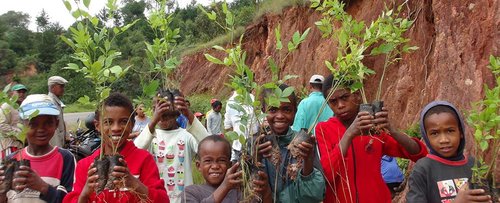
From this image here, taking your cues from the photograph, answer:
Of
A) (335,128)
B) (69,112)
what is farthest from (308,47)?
(69,112)

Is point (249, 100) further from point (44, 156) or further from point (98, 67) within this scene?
point (44, 156)

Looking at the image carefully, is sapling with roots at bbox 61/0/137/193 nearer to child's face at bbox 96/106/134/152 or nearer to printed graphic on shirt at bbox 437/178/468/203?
child's face at bbox 96/106/134/152

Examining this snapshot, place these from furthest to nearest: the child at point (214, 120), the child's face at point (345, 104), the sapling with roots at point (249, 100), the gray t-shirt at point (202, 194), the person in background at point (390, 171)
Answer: the child at point (214, 120)
the person in background at point (390, 171)
the child's face at point (345, 104)
the gray t-shirt at point (202, 194)
the sapling with roots at point (249, 100)

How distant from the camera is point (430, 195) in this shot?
8.89 ft

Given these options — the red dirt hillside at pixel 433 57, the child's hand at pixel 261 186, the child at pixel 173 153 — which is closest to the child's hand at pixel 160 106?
the child at pixel 173 153

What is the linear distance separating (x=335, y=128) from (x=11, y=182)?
1.77 meters

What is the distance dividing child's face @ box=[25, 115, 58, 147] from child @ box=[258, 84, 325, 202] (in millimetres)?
1252

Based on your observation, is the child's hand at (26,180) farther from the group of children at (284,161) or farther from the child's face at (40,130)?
the child's face at (40,130)

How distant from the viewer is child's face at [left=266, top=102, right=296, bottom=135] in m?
2.97

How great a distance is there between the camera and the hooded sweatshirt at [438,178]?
269cm

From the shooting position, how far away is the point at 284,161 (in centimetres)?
280

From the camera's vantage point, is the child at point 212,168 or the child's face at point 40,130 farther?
the child's face at point 40,130

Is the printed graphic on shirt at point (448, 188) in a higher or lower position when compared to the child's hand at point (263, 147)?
lower

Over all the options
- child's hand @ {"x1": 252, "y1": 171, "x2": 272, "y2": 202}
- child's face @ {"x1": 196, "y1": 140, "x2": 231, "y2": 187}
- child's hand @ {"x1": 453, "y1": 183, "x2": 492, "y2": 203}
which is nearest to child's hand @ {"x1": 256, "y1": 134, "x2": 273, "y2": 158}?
child's hand @ {"x1": 252, "y1": 171, "x2": 272, "y2": 202}
